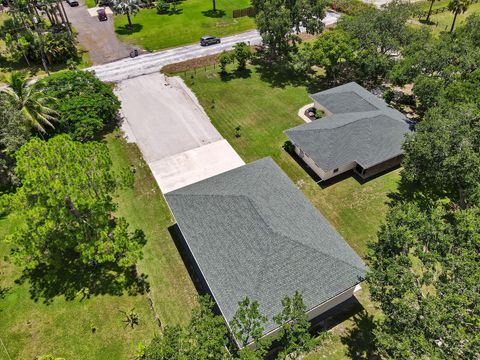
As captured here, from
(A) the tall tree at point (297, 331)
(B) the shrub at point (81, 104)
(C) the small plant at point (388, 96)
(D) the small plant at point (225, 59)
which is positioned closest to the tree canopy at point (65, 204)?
(A) the tall tree at point (297, 331)

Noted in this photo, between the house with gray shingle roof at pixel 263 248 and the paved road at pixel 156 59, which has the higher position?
the paved road at pixel 156 59

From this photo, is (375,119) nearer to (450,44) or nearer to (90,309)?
→ (450,44)

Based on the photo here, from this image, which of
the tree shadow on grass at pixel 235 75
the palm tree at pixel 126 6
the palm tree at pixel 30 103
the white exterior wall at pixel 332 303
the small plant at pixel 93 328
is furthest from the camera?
the palm tree at pixel 126 6

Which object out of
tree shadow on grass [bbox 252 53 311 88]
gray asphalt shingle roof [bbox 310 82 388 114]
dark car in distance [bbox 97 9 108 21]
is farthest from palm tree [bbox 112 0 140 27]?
gray asphalt shingle roof [bbox 310 82 388 114]

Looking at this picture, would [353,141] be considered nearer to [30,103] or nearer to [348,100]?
[348,100]

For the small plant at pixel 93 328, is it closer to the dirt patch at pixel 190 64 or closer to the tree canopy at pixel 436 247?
the tree canopy at pixel 436 247

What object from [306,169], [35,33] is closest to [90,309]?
[306,169]
